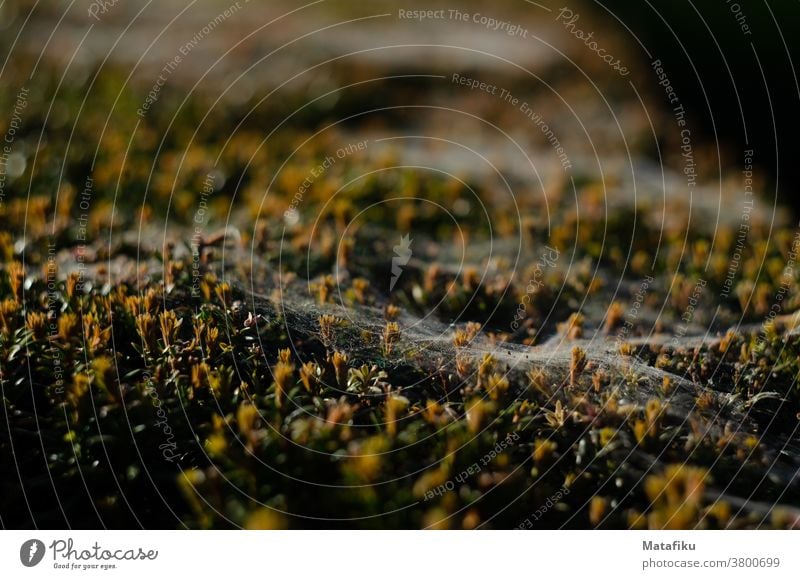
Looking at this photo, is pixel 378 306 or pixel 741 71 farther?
pixel 741 71

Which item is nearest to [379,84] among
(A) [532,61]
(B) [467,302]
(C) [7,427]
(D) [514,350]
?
(A) [532,61]

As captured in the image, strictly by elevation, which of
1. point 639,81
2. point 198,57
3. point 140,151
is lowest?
point 140,151

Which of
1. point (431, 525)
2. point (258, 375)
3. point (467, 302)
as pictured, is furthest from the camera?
point (467, 302)

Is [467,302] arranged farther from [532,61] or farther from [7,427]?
[532,61]

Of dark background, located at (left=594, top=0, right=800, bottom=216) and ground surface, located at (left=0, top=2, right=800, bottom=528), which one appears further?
dark background, located at (left=594, top=0, right=800, bottom=216)

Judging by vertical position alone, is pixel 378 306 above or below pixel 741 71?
below

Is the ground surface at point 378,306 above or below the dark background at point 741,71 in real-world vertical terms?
below

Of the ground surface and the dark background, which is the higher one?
the dark background

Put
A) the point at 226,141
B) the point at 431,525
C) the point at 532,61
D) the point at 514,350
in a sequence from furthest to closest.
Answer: the point at 532,61 → the point at 226,141 → the point at 514,350 → the point at 431,525

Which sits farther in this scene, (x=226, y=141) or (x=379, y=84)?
(x=379, y=84)

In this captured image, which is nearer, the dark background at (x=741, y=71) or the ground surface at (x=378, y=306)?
the ground surface at (x=378, y=306)

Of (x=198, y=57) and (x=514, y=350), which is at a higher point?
(x=198, y=57)
